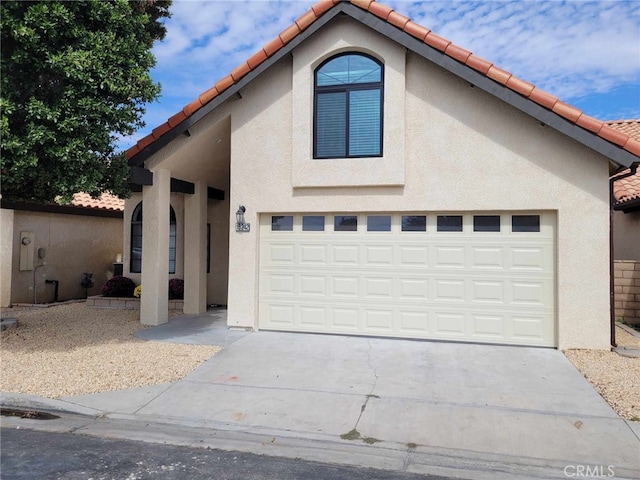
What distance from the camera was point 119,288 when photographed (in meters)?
12.7

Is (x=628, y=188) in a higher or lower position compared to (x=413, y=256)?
higher

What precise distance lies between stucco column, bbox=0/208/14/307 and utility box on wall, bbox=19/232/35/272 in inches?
12.5

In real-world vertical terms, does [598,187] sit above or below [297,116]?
below

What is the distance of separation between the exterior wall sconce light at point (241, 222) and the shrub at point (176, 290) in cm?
392

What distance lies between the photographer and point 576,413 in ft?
17.7

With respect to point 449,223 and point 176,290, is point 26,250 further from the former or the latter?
point 449,223

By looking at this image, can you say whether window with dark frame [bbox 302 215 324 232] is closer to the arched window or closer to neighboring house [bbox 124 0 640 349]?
neighboring house [bbox 124 0 640 349]

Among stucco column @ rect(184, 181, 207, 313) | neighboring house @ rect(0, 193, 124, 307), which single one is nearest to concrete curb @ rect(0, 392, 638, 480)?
stucco column @ rect(184, 181, 207, 313)

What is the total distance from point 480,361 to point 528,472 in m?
3.36

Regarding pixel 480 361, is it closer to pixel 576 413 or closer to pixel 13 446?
pixel 576 413

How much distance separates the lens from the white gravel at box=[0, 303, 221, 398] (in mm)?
6312

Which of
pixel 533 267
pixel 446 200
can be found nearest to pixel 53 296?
pixel 446 200

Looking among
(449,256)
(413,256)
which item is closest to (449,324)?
(449,256)

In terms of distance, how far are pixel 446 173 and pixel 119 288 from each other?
9.21 m
